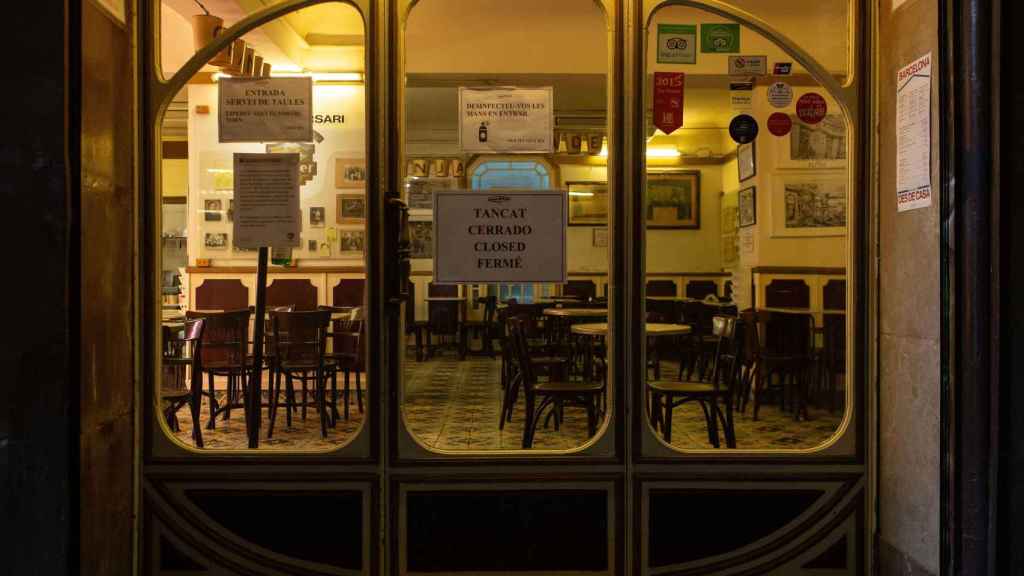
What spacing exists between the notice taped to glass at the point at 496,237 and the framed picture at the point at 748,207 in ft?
20.5

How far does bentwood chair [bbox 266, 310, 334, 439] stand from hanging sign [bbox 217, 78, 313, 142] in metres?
2.69

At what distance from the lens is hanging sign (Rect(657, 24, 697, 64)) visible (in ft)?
11.3

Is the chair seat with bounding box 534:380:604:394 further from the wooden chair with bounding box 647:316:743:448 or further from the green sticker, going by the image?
the green sticker

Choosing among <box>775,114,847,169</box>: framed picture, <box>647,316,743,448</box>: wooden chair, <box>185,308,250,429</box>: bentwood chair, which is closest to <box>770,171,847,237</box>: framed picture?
<box>775,114,847,169</box>: framed picture

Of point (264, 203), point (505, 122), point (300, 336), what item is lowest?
point (300, 336)

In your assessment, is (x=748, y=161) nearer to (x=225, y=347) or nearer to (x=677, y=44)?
(x=677, y=44)

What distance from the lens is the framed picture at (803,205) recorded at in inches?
335

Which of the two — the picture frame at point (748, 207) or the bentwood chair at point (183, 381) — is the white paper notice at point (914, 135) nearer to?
the bentwood chair at point (183, 381)

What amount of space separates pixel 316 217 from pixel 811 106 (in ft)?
18.0

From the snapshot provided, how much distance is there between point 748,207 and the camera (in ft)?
29.6

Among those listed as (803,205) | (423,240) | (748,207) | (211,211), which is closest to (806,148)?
(803,205)

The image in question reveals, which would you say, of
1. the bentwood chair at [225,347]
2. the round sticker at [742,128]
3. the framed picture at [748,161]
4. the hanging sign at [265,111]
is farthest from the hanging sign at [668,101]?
the framed picture at [748,161]

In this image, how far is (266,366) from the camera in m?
6.20

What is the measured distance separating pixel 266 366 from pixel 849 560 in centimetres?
456
